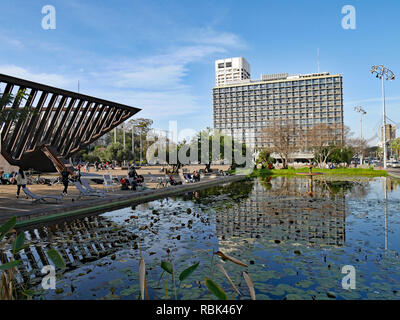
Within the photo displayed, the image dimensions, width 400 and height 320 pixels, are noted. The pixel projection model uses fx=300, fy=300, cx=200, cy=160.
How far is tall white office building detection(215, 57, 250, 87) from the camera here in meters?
190

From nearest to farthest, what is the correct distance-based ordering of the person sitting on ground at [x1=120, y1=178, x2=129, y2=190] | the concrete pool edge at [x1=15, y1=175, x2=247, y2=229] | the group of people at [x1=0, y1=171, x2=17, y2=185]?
the concrete pool edge at [x1=15, y1=175, x2=247, y2=229]
the person sitting on ground at [x1=120, y1=178, x2=129, y2=190]
the group of people at [x1=0, y1=171, x2=17, y2=185]

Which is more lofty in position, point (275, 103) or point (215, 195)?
point (275, 103)

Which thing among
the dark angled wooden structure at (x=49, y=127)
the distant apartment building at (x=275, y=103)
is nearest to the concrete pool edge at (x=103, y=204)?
the dark angled wooden structure at (x=49, y=127)

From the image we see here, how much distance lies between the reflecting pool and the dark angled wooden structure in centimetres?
1871

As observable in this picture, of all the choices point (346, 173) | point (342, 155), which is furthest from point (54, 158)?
point (342, 155)

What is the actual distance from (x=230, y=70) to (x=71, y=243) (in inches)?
7669

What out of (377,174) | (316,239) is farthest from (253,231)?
(377,174)

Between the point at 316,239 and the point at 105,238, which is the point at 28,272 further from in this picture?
the point at 316,239

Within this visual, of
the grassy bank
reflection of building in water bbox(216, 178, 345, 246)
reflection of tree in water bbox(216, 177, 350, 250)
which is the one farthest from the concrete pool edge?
the grassy bank

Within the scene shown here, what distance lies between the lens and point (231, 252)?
6.93 metres

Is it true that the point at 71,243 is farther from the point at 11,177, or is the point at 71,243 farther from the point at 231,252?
the point at 11,177

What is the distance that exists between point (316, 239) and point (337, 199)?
28.9 feet

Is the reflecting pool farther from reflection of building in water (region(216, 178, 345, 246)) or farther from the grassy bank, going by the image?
the grassy bank

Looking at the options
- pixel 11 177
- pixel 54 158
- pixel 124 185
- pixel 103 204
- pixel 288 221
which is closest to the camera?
pixel 288 221
